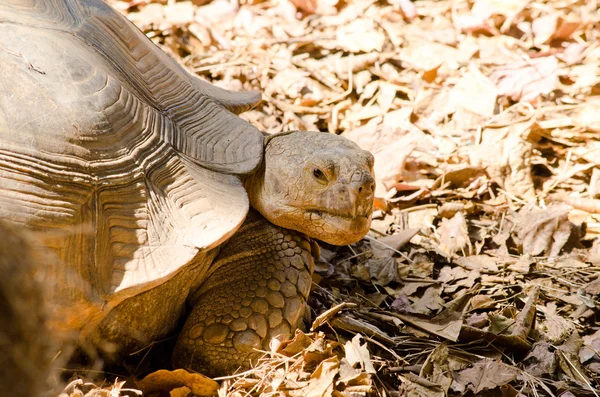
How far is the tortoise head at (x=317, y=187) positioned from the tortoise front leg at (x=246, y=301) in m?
0.11

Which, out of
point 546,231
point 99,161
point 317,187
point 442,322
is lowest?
point 546,231

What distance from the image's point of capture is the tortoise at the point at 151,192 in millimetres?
2240

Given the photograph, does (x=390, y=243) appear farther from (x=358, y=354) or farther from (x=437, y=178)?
(x=358, y=354)

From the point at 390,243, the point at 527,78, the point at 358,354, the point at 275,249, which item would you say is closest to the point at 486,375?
the point at 358,354

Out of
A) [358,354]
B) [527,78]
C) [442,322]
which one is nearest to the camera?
[358,354]

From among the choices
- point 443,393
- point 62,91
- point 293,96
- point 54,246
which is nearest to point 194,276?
point 54,246

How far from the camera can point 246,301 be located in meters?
2.67

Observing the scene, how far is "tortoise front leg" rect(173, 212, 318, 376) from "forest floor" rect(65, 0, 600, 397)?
0.32 feet

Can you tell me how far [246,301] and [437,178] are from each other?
6.26 ft

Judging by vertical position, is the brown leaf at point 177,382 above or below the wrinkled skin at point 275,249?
below

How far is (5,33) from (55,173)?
58 centimetres

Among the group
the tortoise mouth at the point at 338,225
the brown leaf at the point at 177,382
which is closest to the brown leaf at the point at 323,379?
the brown leaf at the point at 177,382

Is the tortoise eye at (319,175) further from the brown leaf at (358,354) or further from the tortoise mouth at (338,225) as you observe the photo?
the brown leaf at (358,354)

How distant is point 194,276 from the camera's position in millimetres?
2756
